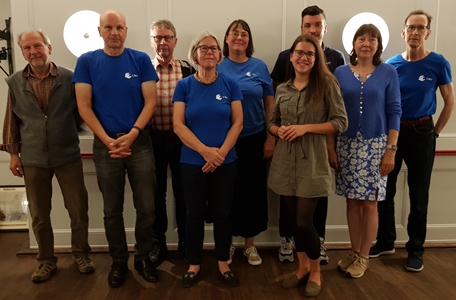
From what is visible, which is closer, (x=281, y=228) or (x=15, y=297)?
(x=15, y=297)

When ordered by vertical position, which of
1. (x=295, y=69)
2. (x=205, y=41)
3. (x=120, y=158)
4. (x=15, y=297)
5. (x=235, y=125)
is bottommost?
(x=15, y=297)

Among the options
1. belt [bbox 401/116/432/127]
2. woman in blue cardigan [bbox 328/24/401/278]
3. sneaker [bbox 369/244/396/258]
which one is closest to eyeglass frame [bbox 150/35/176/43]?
woman in blue cardigan [bbox 328/24/401/278]

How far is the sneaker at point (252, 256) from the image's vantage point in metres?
2.69

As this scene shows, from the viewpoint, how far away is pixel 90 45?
274 centimetres

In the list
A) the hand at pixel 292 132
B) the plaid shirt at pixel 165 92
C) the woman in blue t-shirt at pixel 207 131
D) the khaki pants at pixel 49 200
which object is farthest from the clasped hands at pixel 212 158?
the khaki pants at pixel 49 200

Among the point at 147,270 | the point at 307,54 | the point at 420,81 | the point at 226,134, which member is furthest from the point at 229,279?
the point at 420,81

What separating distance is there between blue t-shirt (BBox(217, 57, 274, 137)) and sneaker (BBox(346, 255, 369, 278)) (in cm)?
112

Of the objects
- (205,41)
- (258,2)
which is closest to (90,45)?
(205,41)

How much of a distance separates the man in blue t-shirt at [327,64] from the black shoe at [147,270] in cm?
93

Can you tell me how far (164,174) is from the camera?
2627 millimetres

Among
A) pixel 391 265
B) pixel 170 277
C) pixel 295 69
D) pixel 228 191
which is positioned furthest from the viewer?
pixel 391 265

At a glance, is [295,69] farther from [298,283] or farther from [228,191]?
[298,283]

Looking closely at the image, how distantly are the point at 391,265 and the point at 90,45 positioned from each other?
273 cm

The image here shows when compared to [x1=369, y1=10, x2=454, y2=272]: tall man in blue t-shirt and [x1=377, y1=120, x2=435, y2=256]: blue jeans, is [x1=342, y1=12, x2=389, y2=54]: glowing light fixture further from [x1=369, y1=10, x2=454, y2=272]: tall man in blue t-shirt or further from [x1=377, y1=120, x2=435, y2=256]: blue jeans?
[x1=377, y1=120, x2=435, y2=256]: blue jeans
